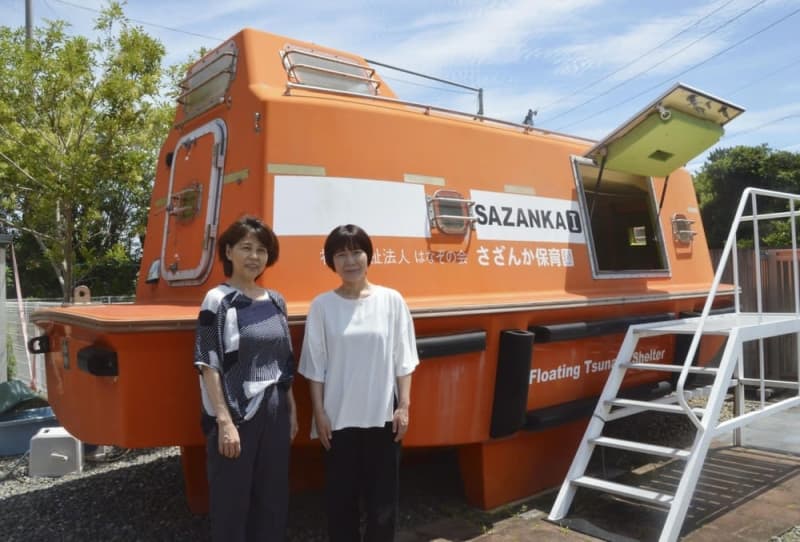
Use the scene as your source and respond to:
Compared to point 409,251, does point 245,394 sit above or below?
below

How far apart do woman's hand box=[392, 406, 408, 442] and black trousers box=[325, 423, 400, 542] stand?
0.07 feet

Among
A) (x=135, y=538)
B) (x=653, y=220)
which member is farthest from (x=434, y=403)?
(x=653, y=220)

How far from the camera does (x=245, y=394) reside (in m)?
2.54

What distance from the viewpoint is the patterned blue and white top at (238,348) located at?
8.21 feet

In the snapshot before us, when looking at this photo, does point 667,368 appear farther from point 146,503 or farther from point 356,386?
point 146,503

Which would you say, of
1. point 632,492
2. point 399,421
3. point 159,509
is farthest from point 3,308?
point 632,492

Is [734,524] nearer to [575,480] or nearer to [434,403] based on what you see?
[575,480]

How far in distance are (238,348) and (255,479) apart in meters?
0.54

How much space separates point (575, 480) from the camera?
370 centimetres

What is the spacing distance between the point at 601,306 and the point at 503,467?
1227 mm

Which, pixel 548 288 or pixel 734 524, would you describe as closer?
pixel 734 524

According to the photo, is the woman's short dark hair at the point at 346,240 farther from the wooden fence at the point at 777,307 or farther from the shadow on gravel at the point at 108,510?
the wooden fence at the point at 777,307

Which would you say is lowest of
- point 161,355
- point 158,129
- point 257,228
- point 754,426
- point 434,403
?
point 754,426

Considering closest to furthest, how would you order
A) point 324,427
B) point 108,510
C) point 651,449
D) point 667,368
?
point 324,427
point 651,449
point 667,368
point 108,510
